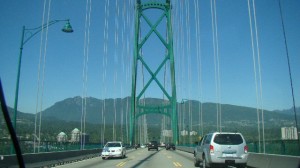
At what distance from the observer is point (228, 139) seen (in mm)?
16641

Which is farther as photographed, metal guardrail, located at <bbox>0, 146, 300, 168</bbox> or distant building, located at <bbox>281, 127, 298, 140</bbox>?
distant building, located at <bbox>281, 127, 298, 140</bbox>

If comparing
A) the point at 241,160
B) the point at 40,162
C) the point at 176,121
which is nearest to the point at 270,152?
the point at 241,160

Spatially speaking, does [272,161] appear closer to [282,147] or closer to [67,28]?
[282,147]

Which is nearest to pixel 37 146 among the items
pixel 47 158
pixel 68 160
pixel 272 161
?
pixel 47 158

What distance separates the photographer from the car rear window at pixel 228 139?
54.3 feet

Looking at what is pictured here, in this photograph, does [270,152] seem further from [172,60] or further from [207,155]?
[172,60]

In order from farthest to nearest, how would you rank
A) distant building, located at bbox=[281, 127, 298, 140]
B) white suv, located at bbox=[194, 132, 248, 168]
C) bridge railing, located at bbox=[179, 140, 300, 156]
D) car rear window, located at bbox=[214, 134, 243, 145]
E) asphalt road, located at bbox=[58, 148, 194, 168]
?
asphalt road, located at bbox=[58, 148, 194, 168]
distant building, located at bbox=[281, 127, 298, 140]
car rear window, located at bbox=[214, 134, 243, 145]
white suv, located at bbox=[194, 132, 248, 168]
bridge railing, located at bbox=[179, 140, 300, 156]

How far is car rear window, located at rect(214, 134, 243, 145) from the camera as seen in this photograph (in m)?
16.5

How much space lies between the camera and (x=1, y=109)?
94.9 inches

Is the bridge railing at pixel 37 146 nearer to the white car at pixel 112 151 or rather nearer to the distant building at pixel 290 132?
the white car at pixel 112 151

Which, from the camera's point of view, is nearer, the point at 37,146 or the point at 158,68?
the point at 37,146

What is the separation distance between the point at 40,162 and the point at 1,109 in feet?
57.8

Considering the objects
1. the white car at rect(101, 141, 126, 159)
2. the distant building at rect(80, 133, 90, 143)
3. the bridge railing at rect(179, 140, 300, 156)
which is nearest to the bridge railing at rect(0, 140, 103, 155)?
the white car at rect(101, 141, 126, 159)

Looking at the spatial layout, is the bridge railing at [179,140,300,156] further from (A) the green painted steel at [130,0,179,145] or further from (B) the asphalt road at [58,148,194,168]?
(A) the green painted steel at [130,0,179,145]
